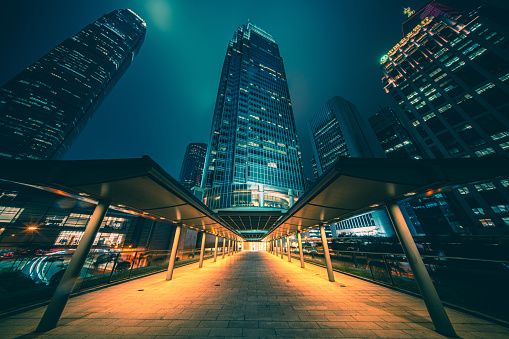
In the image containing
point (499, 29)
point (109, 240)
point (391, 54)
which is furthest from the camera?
point (391, 54)

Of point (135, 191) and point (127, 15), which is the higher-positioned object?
point (127, 15)

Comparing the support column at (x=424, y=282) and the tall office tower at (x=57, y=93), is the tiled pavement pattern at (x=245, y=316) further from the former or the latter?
the tall office tower at (x=57, y=93)

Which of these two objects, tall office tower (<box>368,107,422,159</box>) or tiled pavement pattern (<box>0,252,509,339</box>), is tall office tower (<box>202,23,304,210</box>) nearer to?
tiled pavement pattern (<box>0,252,509,339</box>)

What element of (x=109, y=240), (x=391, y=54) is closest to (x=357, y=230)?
(x=391, y=54)

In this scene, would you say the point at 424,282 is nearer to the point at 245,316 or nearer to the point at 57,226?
the point at 245,316

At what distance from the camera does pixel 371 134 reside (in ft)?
191

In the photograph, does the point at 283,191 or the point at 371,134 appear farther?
the point at 371,134

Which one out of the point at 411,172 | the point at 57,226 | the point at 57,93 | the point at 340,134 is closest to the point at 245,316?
the point at 411,172

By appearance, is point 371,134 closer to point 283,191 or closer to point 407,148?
point 407,148

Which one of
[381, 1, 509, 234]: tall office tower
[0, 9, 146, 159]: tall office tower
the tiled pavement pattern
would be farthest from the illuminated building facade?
[0, 9, 146, 159]: tall office tower

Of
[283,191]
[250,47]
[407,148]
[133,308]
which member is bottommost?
[133,308]

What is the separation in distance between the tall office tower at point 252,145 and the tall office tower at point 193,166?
8344 centimetres

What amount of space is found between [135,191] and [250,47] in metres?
99.2

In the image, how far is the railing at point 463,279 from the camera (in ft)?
13.7
